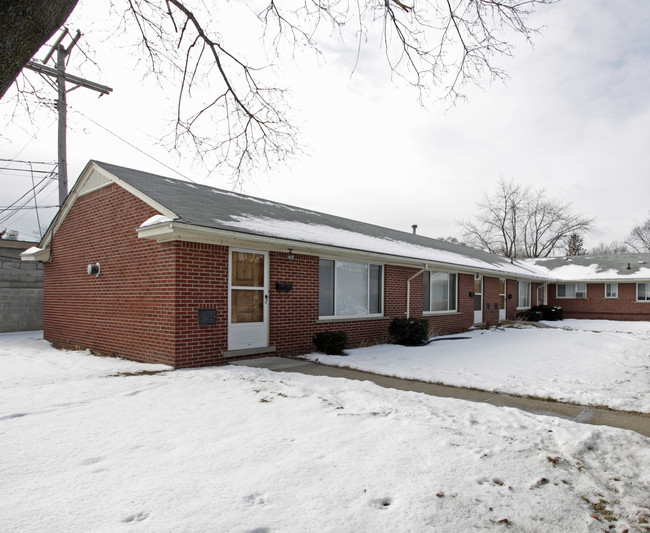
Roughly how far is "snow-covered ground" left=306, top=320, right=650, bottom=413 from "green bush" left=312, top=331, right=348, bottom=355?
26 cm

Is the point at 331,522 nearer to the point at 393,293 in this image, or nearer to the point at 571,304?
the point at 393,293

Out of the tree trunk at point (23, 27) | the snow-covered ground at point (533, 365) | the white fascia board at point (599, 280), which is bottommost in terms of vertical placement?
the snow-covered ground at point (533, 365)

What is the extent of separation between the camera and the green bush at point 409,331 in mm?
11523

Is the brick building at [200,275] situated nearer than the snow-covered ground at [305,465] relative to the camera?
No

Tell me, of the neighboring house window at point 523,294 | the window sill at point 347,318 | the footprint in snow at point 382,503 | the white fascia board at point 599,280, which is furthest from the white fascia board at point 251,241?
the white fascia board at point 599,280

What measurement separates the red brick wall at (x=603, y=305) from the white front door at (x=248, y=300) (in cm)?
2389

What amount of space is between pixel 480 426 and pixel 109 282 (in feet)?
27.2

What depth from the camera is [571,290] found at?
26.6 metres

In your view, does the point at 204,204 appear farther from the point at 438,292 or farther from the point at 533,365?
the point at 438,292

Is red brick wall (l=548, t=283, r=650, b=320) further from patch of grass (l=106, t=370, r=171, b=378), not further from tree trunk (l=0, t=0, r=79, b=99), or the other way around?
tree trunk (l=0, t=0, r=79, b=99)

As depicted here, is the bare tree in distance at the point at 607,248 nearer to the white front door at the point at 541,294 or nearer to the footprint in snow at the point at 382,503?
the white front door at the point at 541,294

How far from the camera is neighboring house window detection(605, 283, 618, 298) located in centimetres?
2511

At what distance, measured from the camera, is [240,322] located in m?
8.41

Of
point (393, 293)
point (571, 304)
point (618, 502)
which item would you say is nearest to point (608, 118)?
point (393, 293)
